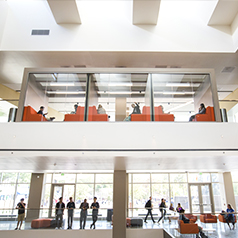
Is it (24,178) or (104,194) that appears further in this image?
(24,178)

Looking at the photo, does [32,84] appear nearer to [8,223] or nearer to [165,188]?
[8,223]

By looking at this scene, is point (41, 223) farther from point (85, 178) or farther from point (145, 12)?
point (145, 12)

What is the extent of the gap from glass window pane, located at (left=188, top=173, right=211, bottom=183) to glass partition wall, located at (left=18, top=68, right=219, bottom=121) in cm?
1129

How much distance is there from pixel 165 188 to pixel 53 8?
1413cm

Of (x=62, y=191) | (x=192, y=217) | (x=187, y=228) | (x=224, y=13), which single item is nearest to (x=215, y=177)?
(x=192, y=217)

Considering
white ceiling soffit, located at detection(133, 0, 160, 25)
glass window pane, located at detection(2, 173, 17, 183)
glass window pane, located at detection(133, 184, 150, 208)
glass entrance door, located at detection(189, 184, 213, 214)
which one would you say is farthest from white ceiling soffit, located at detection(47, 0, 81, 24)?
glass entrance door, located at detection(189, 184, 213, 214)

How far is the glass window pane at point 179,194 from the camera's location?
16403 millimetres

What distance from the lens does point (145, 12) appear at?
8211 mm

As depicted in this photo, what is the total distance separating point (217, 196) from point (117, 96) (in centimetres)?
1344

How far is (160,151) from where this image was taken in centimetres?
671

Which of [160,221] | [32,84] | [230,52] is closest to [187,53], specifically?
[230,52]

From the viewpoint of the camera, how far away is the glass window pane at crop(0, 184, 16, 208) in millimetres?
16688

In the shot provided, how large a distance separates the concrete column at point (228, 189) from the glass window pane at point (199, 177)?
49.7 inches

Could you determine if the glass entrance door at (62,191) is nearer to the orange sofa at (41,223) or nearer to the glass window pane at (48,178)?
the glass window pane at (48,178)
